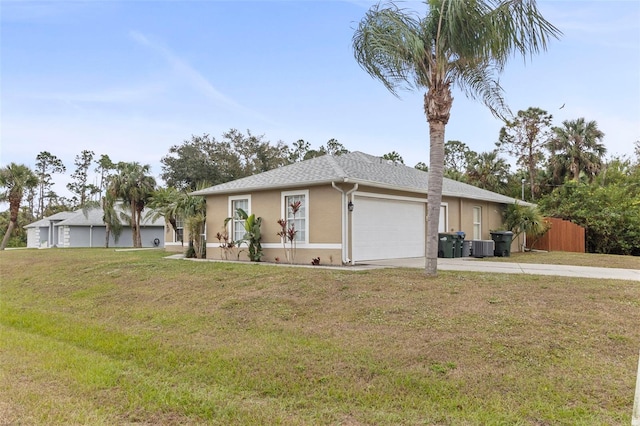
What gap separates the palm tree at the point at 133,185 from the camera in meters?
29.3

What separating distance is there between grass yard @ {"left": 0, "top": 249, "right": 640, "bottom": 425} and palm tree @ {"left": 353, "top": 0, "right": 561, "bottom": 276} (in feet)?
9.96

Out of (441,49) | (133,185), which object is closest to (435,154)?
(441,49)

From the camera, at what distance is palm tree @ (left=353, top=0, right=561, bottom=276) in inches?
341

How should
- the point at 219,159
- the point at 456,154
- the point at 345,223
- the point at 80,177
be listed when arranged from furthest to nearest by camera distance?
1. the point at 80,177
2. the point at 456,154
3. the point at 219,159
4. the point at 345,223

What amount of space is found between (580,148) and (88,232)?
38503 mm

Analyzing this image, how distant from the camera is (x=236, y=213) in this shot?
52.3ft

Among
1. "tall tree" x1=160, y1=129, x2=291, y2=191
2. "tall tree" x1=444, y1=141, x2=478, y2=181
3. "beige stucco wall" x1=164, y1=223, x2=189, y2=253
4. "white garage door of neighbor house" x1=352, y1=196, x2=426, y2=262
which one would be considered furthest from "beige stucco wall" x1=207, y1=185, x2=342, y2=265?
"tall tree" x1=444, y1=141, x2=478, y2=181

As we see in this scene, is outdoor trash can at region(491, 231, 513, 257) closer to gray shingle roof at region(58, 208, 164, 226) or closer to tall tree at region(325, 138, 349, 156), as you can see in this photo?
gray shingle roof at region(58, 208, 164, 226)

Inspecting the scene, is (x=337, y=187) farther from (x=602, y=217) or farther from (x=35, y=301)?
(x=602, y=217)

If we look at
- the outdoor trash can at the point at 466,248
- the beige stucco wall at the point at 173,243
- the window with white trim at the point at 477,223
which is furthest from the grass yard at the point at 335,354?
the beige stucco wall at the point at 173,243

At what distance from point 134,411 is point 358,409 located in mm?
2176

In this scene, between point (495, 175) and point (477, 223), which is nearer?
point (477, 223)

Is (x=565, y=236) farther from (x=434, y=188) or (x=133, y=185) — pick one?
(x=133, y=185)

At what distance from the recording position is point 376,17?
9.64 m
